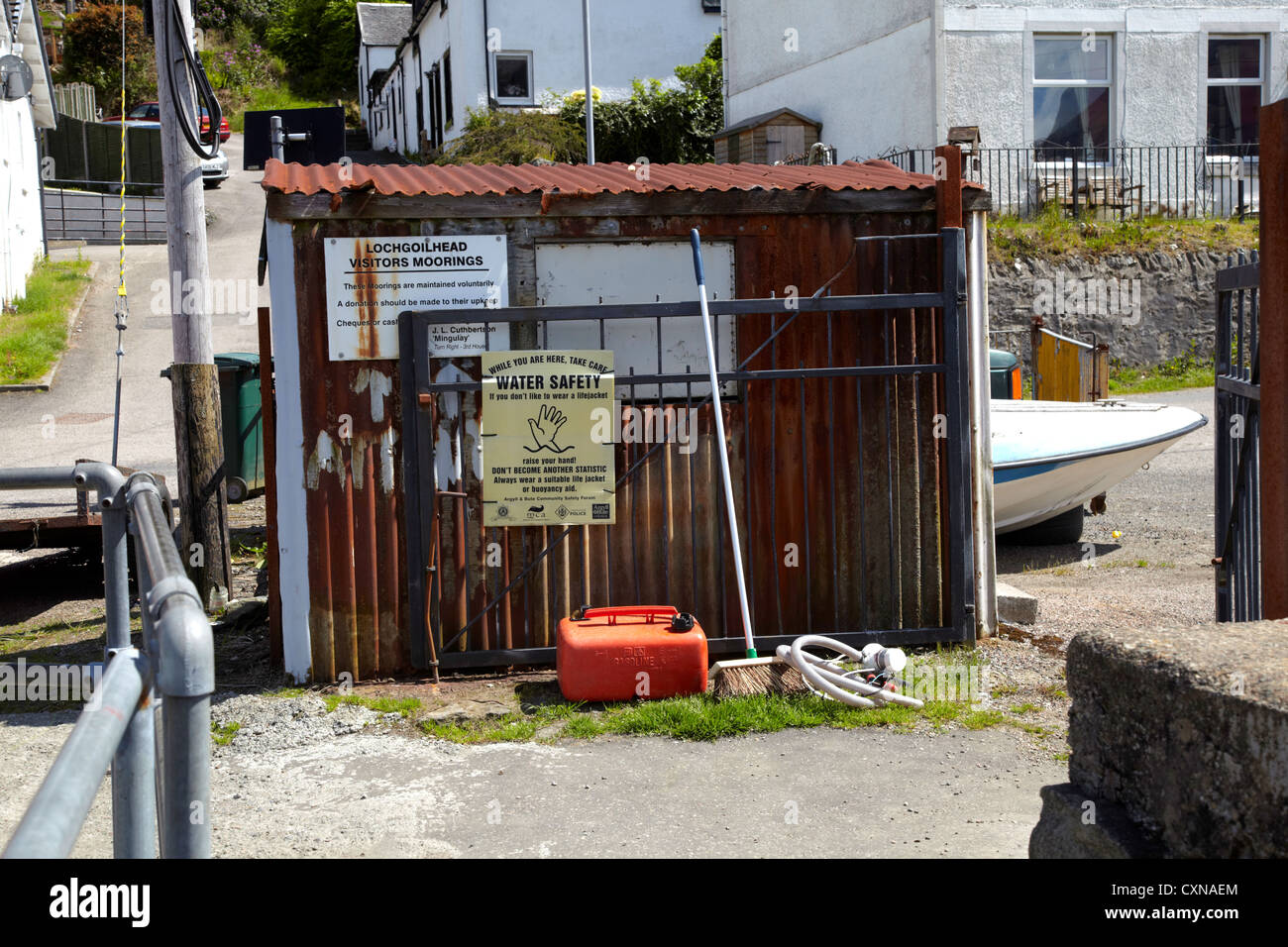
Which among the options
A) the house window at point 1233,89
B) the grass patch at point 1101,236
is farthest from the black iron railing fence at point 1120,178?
the grass patch at point 1101,236

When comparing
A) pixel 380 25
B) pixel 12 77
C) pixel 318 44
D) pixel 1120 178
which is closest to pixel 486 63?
pixel 12 77

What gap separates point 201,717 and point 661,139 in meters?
30.0

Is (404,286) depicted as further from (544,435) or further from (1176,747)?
(1176,747)

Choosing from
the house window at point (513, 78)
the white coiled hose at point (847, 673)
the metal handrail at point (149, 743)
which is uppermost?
the house window at point (513, 78)

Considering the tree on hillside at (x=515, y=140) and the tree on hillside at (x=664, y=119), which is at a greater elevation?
the tree on hillside at (x=664, y=119)

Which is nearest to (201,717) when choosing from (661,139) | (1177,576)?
(1177,576)

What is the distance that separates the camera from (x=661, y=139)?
1210 inches

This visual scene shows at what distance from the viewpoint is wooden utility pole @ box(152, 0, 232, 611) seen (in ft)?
27.9

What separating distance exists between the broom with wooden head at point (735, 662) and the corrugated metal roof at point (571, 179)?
0.57m

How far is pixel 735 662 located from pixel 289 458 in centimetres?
264

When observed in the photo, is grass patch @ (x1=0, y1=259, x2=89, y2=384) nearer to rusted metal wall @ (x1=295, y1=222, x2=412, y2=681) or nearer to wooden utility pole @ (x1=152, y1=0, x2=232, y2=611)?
wooden utility pole @ (x1=152, y1=0, x2=232, y2=611)

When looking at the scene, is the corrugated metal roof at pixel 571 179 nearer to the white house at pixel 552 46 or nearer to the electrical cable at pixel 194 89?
the electrical cable at pixel 194 89

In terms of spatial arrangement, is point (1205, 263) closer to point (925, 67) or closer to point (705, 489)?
point (925, 67)

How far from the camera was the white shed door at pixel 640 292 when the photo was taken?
7.12 m
